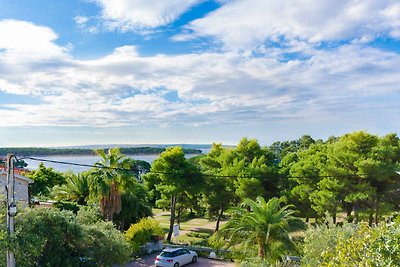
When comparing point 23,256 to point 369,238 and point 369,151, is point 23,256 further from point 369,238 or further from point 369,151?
point 369,151

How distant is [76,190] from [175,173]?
25.3ft

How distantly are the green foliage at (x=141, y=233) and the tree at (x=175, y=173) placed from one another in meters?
4.05

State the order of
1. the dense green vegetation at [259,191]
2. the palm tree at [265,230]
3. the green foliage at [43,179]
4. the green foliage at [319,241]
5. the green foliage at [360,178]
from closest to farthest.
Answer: the green foliage at [319,241] < the palm tree at [265,230] < the dense green vegetation at [259,191] < the green foliage at [360,178] < the green foliage at [43,179]

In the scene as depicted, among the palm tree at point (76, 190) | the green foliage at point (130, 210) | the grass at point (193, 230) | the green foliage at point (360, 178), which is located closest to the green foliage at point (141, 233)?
the green foliage at point (130, 210)

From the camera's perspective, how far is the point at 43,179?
153 feet

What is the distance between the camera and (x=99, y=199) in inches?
990

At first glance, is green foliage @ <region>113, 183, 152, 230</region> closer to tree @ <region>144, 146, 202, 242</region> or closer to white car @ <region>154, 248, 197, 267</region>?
tree @ <region>144, 146, 202, 242</region>

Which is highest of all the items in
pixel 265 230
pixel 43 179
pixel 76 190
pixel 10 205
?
pixel 10 205

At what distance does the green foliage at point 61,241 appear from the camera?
13.8m

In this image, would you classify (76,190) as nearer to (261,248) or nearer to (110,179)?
(110,179)

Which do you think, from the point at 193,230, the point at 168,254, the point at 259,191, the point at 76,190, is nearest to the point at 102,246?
the point at 168,254

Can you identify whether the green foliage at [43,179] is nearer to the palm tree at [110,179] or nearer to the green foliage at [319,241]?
the palm tree at [110,179]

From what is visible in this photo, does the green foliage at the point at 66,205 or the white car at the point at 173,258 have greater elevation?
the green foliage at the point at 66,205

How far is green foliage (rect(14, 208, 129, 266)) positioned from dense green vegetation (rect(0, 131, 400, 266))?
68 centimetres
